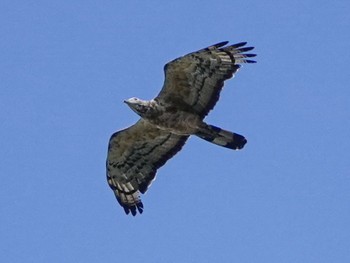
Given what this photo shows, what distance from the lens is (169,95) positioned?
28.4m

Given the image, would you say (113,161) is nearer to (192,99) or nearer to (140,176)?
(140,176)

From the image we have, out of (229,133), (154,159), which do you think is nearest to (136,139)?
(154,159)

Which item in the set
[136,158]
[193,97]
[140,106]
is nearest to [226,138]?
[193,97]

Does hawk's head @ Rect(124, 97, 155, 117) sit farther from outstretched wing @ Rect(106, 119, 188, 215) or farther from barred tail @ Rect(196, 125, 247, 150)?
outstretched wing @ Rect(106, 119, 188, 215)

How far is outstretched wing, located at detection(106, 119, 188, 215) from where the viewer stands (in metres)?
29.5

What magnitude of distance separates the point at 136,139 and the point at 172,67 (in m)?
2.37

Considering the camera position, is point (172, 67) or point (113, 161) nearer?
point (172, 67)

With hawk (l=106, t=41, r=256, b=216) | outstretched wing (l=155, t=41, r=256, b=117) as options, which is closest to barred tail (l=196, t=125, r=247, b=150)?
hawk (l=106, t=41, r=256, b=216)

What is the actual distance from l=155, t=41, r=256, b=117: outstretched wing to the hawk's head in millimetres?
397

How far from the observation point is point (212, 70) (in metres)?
28.2

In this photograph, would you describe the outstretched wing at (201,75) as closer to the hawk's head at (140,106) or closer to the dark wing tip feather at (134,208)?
the hawk's head at (140,106)

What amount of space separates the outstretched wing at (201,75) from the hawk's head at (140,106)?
1.30 ft

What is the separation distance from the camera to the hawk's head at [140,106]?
2786 cm

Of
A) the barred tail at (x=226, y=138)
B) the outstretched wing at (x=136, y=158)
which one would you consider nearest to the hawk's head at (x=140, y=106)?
the barred tail at (x=226, y=138)
